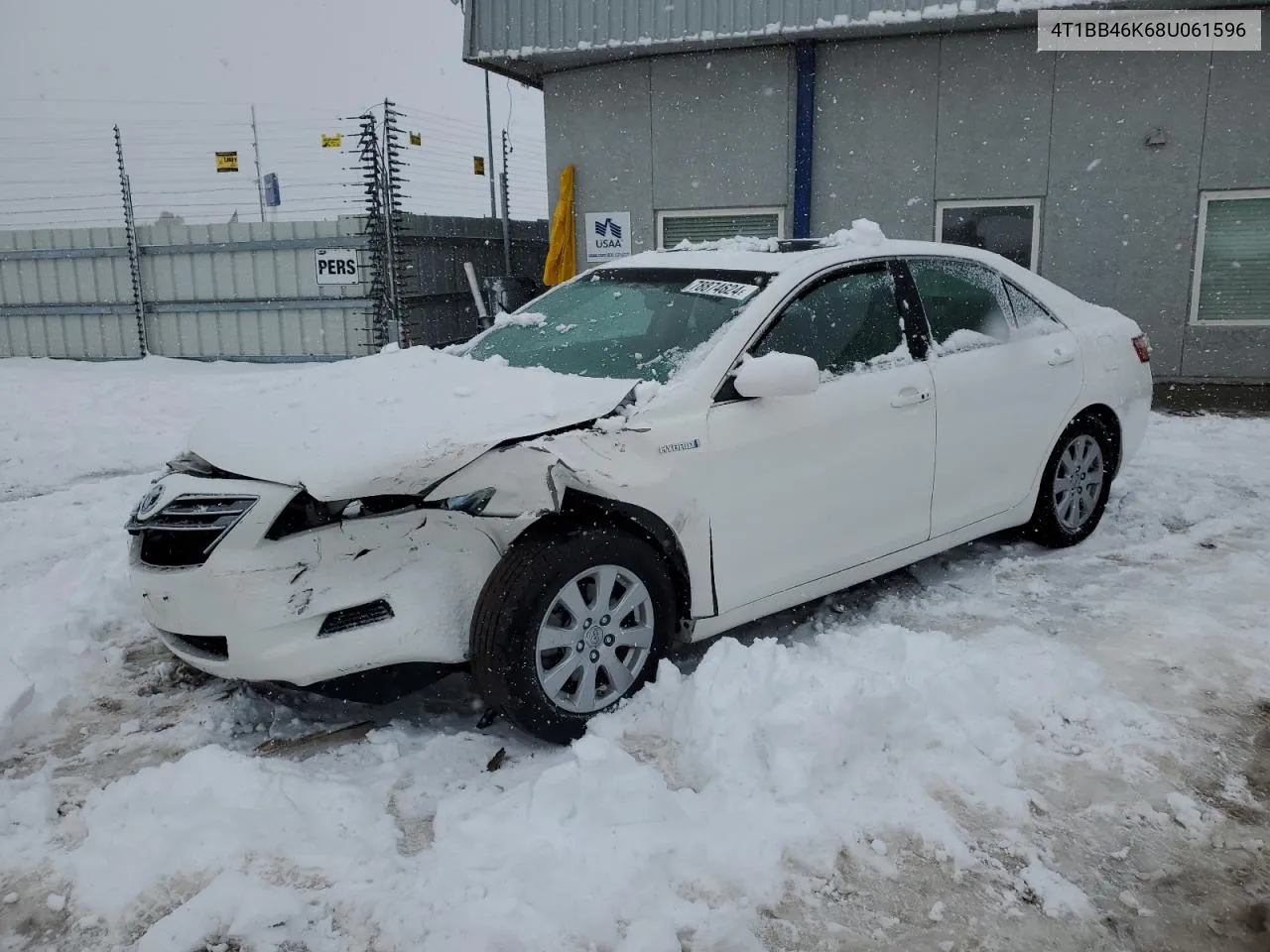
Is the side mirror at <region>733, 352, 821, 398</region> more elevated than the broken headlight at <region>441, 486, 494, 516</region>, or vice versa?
the side mirror at <region>733, 352, 821, 398</region>

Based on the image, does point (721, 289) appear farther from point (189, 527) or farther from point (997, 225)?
point (997, 225)

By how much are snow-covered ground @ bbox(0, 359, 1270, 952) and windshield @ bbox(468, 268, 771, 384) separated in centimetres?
115

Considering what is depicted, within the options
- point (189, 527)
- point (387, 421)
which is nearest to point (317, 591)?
point (189, 527)

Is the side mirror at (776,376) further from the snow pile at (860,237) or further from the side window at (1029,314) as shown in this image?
the side window at (1029,314)

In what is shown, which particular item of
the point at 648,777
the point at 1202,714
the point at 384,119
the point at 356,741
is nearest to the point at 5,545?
the point at 356,741

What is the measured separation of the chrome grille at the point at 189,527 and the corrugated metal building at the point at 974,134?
28.0 ft

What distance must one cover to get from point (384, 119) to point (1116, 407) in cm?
847

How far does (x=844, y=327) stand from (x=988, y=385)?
84cm

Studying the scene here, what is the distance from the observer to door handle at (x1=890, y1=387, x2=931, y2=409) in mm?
3973

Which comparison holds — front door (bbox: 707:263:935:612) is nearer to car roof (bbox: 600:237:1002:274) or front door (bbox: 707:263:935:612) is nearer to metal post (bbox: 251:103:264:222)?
car roof (bbox: 600:237:1002:274)

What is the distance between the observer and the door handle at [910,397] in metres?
3.97

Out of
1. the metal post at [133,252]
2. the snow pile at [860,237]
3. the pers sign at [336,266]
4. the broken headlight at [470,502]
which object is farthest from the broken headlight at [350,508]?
the metal post at [133,252]

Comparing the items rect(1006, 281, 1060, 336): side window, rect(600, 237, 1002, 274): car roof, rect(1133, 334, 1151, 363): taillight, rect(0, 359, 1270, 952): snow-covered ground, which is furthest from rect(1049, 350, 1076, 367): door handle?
rect(0, 359, 1270, 952): snow-covered ground

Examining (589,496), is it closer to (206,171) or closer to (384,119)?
(384,119)
